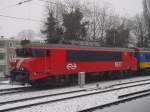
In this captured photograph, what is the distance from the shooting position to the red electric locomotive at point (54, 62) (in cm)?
2002

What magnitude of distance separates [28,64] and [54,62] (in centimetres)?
204

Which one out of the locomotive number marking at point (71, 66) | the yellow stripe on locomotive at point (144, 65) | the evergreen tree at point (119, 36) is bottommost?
the yellow stripe on locomotive at point (144, 65)

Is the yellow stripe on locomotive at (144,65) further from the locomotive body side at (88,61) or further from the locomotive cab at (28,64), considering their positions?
the locomotive cab at (28,64)

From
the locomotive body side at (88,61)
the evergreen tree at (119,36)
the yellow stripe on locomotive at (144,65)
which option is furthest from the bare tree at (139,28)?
the locomotive body side at (88,61)

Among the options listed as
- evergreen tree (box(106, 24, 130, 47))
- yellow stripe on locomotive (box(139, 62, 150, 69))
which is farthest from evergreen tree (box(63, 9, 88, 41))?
yellow stripe on locomotive (box(139, 62, 150, 69))

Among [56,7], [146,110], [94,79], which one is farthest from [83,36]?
[146,110]

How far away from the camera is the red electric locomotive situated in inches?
788

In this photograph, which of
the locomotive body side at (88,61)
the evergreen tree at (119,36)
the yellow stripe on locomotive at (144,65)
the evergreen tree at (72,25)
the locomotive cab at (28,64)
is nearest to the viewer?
the locomotive cab at (28,64)

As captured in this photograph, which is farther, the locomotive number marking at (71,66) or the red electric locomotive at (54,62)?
the locomotive number marking at (71,66)

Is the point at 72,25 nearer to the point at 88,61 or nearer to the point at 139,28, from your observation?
the point at 139,28

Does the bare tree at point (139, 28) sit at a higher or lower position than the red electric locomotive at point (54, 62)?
higher

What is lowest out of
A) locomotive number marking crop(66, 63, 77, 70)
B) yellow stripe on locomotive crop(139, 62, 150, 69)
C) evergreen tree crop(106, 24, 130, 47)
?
yellow stripe on locomotive crop(139, 62, 150, 69)

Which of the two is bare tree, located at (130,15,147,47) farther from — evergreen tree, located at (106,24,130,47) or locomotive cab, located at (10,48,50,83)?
locomotive cab, located at (10,48,50,83)

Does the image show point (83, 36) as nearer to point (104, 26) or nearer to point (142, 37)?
point (104, 26)
